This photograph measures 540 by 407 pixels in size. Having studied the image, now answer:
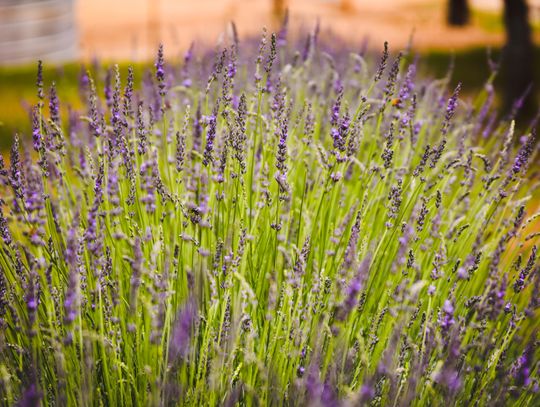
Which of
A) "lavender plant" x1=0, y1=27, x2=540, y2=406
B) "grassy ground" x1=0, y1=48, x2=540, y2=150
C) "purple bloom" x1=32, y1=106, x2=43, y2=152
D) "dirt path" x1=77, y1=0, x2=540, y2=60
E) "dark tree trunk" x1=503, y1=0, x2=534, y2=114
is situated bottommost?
"dirt path" x1=77, y1=0, x2=540, y2=60

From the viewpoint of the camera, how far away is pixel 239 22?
51.6ft

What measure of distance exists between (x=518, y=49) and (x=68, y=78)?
5700mm

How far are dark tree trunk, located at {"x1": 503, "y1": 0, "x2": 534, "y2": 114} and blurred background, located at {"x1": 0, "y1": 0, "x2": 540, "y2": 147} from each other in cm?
1

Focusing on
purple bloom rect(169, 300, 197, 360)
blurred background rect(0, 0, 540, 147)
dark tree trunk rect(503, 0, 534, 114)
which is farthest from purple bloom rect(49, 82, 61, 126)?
dark tree trunk rect(503, 0, 534, 114)

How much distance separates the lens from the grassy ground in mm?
7406

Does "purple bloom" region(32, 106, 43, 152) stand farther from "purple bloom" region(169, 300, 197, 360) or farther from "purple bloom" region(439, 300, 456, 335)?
"purple bloom" region(439, 300, 456, 335)

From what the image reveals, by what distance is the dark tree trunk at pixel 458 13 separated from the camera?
1493cm

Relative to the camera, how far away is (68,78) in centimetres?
888

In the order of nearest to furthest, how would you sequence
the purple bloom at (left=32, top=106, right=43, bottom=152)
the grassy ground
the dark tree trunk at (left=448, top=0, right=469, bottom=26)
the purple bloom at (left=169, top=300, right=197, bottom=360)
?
the purple bloom at (left=169, top=300, right=197, bottom=360) < the purple bloom at (left=32, top=106, right=43, bottom=152) < the grassy ground < the dark tree trunk at (left=448, top=0, right=469, bottom=26)

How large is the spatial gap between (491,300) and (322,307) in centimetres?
59

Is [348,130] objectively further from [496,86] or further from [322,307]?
[496,86]

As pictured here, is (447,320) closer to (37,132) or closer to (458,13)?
(37,132)

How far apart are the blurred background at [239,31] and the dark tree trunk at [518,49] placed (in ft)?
0.04

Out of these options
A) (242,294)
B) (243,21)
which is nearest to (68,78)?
(242,294)
